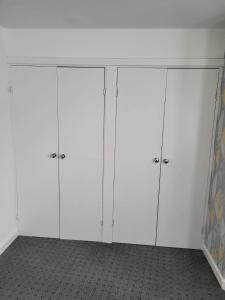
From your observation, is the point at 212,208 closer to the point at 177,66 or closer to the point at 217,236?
the point at 217,236

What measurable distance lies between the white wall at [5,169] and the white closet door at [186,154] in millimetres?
1648

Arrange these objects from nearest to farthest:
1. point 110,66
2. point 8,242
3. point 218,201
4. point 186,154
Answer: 1. point 218,201
2. point 110,66
3. point 186,154
4. point 8,242

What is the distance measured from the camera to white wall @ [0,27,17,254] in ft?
7.89

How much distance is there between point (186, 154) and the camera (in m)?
2.49

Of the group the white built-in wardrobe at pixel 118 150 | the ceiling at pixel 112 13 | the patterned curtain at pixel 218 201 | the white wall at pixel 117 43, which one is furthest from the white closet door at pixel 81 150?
the patterned curtain at pixel 218 201

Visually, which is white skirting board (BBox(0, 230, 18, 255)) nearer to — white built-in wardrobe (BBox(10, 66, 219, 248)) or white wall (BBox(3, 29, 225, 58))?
white built-in wardrobe (BBox(10, 66, 219, 248))

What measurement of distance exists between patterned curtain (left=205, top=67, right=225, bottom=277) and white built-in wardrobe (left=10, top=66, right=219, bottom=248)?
0.11 metres

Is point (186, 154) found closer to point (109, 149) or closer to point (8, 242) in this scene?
point (109, 149)

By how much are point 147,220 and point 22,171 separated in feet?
4.91

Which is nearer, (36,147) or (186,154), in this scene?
(186,154)

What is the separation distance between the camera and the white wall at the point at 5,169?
2.41 meters

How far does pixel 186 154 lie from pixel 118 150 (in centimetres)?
71

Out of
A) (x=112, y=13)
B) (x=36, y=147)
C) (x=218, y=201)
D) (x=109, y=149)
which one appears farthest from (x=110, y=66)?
(x=218, y=201)

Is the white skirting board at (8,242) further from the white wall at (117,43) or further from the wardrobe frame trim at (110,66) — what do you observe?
the white wall at (117,43)
